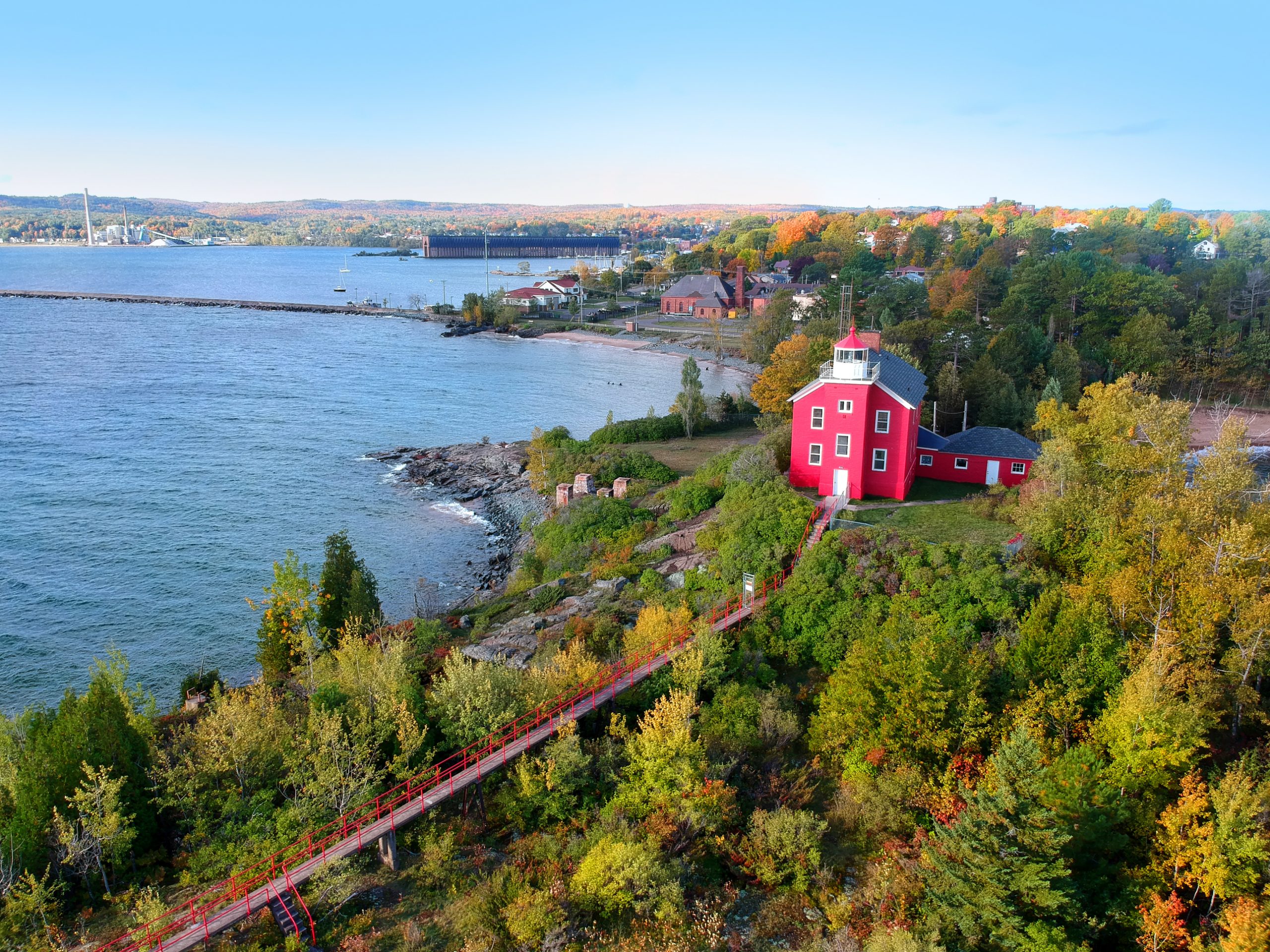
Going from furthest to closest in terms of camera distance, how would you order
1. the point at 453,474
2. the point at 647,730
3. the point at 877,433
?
1. the point at 453,474
2. the point at 877,433
3. the point at 647,730

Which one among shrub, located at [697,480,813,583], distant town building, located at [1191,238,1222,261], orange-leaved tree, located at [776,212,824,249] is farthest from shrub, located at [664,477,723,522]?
orange-leaved tree, located at [776,212,824,249]

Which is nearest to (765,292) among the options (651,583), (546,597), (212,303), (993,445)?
(993,445)

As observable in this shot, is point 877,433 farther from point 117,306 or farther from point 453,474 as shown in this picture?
point 117,306

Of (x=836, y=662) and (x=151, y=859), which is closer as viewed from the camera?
(x=151, y=859)

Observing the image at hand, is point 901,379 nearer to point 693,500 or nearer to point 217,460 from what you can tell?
point 693,500

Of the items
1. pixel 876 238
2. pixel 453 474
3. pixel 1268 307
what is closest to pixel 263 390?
pixel 453 474
